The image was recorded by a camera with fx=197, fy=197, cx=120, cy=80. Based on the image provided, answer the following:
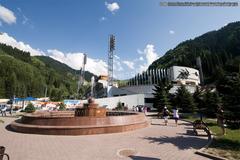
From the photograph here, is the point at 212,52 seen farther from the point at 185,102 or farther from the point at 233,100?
the point at 233,100

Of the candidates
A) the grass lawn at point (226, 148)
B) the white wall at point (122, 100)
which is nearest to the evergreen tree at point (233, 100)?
the grass lawn at point (226, 148)

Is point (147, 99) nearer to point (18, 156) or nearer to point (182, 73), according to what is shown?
point (182, 73)

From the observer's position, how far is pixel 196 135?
12133 mm

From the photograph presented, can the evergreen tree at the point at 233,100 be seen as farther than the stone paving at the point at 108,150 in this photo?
Yes

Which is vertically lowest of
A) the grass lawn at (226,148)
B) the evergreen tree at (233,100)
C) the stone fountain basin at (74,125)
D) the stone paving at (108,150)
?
the stone paving at (108,150)

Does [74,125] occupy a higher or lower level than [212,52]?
lower

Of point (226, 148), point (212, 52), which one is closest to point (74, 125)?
point (226, 148)

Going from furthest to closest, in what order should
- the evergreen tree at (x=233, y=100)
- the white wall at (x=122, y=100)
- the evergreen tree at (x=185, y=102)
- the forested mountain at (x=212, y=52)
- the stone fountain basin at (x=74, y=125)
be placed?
1. the forested mountain at (x=212, y=52)
2. the white wall at (x=122, y=100)
3. the evergreen tree at (x=185, y=102)
4. the stone fountain basin at (x=74, y=125)
5. the evergreen tree at (x=233, y=100)

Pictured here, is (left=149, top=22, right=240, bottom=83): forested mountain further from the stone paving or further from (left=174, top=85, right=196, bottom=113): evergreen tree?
the stone paving

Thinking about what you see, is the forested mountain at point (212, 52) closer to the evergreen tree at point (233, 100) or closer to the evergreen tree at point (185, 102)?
the evergreen tree at point (185, 102)

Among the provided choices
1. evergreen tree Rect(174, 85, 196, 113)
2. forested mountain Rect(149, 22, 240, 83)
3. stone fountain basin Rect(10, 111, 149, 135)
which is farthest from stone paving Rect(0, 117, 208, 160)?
forested mountain Rect(149, 22, 240, 83)

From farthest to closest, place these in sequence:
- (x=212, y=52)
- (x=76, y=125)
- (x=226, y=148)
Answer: (x=212, y=52)
(x=76, y=125)
(x=226, y=148)

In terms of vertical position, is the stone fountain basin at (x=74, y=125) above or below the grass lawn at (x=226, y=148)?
above

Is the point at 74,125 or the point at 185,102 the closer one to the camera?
the point at 74,125
